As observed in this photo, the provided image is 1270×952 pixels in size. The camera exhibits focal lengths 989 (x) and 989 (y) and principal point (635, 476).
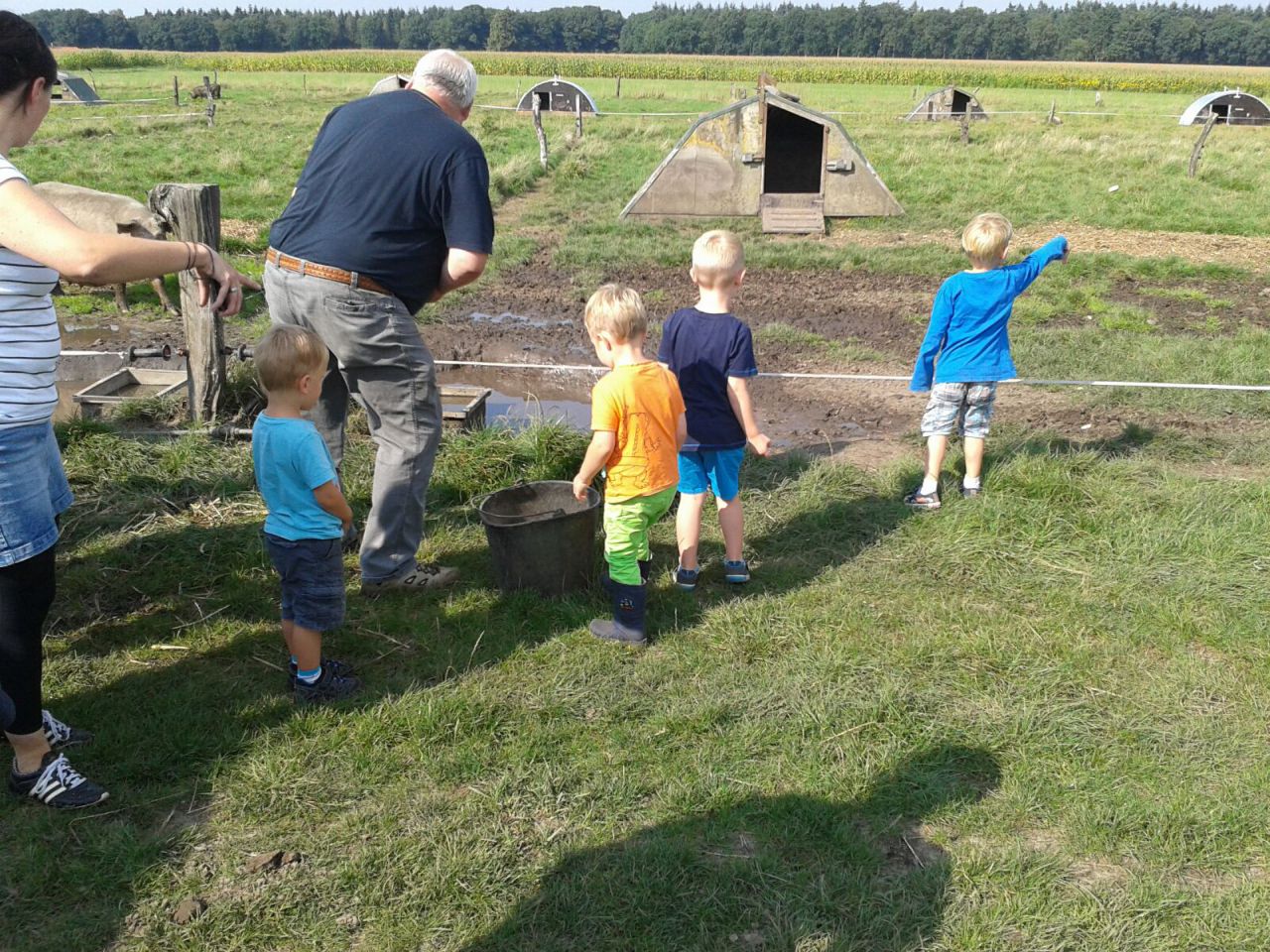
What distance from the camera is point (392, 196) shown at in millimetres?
4012

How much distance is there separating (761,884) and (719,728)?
784 mm

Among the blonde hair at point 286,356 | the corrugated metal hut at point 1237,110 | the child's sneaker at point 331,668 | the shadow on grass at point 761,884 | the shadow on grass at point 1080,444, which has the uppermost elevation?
the corrugated metal hut at point 1237,110

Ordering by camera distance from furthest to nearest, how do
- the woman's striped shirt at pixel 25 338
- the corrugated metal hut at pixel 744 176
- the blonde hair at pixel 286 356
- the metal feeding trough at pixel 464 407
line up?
the corrugated metal hut at pixel 744 176, the metal feeding trough at pixel 464 407, the blonde hair at pixel 286 356, the woman's striped shirt at pixel 25 338

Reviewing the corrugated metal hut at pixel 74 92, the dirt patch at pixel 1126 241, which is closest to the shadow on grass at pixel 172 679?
the dirt patch at pixel 1126 241

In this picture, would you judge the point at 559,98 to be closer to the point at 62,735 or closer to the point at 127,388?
the point at 127,388

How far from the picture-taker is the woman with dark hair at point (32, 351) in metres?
2.54

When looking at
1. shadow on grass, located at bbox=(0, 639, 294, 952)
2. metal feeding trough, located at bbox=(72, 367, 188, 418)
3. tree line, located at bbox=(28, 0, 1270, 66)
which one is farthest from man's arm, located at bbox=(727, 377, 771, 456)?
tree line, located at bbox=(28, 0, 1270, 66)

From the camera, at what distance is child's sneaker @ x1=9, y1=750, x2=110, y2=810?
10.4 ft

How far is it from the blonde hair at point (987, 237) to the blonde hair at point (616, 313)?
2.20 meters

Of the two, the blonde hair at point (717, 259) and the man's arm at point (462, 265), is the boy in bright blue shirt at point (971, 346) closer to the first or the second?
the blonde hair at point (717, 259)

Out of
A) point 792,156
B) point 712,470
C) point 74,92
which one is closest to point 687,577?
point 712,470

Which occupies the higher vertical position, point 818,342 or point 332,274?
point 332,274

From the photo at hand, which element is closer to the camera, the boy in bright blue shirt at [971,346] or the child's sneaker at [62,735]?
the child's sneaker at [62,735]

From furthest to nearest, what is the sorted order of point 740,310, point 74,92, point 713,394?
point 74,92, point 740,310, point 713,394
